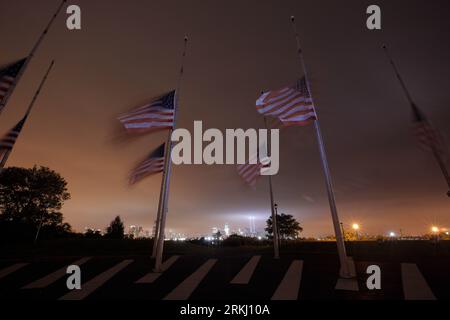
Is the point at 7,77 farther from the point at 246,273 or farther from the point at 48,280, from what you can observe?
the point at 246,273

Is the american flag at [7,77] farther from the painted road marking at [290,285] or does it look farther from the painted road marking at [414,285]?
the painted road marking at [414,285]

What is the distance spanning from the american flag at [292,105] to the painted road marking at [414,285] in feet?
23.3

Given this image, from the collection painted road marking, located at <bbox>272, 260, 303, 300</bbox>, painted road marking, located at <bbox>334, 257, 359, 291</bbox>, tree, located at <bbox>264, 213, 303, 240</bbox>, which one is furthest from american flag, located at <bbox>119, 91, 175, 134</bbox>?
tree, located at <bbox>264, 213, 303, 240</bbox>

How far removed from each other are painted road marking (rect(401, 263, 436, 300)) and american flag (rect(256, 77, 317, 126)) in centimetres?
711

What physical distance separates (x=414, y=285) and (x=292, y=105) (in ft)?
27.0

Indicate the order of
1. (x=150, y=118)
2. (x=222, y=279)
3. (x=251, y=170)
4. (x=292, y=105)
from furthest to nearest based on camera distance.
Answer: (x=251, y=170), (x=150, y=118), (x=292, y=105), (x=222, y=279)

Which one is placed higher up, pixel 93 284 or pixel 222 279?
pixel 222 279

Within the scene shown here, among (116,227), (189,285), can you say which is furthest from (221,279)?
(116,227)

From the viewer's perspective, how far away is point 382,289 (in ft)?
29.8

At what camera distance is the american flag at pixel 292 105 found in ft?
36.8

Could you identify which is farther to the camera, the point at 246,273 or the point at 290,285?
the point at 246,273

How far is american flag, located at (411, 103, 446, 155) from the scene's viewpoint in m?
11.5

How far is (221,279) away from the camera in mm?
11047

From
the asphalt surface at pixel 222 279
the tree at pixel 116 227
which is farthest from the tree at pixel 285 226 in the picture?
the asphalt surface at pixel 222 279
